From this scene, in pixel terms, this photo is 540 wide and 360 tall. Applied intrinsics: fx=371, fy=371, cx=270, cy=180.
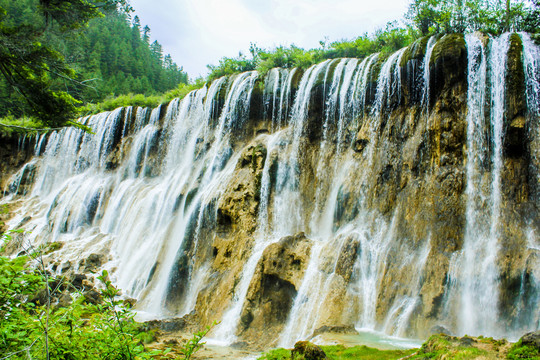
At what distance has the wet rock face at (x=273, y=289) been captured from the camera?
12245mm

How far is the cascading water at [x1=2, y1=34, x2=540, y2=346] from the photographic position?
1122 cm

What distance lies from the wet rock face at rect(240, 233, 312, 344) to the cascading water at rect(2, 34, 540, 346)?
104 millimetres

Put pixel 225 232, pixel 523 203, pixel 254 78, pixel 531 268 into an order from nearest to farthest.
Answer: pixel 531 268 < pixel 523 203 < pixel 225 232 < pixel 254 78

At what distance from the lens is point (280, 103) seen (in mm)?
21078

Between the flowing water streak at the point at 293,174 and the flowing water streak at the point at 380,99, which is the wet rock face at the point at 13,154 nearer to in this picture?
the flowing water streak at the point at 293,174

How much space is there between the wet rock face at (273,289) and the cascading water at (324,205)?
4.1 inches

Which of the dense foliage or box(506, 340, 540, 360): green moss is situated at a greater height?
the dense foliage

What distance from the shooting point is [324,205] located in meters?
16.6

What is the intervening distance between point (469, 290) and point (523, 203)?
3.38 meters

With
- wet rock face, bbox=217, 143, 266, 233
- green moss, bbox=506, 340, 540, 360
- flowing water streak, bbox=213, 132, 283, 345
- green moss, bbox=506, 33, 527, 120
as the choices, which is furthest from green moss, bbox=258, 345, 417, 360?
green moss, bbox=506, 33, 527, 120

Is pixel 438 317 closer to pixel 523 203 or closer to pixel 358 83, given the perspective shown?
pixel 523 203

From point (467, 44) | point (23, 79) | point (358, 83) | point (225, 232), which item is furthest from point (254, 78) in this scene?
point (23, 79)

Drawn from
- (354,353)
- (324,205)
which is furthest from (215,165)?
(354,353)

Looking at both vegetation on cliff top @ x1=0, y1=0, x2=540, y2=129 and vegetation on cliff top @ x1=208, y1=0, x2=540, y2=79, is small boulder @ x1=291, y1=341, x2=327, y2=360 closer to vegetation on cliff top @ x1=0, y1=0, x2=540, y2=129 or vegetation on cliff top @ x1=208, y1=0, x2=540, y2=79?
vegetation on cliff top @ x1=0, y1=0, x2=540, y2=129
